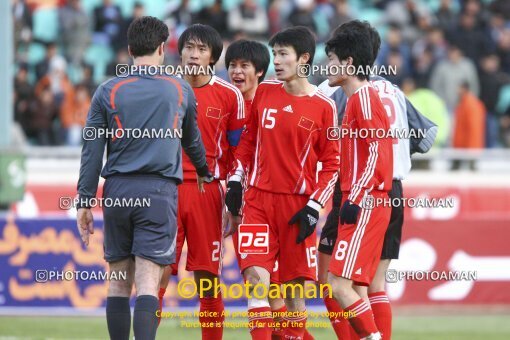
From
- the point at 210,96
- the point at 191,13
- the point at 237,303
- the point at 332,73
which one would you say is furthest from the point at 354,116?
the point at 191,13

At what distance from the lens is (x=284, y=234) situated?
9.19 metres

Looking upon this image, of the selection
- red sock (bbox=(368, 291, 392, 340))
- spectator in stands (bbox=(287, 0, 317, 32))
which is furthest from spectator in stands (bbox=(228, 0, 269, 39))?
red sock (bbox=(368, 291, 392, 340))

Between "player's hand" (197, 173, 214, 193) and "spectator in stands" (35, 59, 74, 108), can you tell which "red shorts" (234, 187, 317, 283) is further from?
"spectator in stands" (35, 59, 74, 108)

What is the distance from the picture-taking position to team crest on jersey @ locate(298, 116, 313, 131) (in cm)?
916

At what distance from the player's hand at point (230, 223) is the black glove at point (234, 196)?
168 mm

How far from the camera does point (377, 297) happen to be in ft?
30.7

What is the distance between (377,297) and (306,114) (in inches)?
61.8

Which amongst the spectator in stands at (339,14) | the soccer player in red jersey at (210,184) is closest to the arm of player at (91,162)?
the soccer player in red jersey at (210,184)

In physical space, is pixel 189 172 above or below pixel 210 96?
below

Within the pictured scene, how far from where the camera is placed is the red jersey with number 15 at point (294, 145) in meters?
9.16

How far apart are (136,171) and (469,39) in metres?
14.1

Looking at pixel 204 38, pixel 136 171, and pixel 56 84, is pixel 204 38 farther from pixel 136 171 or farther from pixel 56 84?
pixel 56 84

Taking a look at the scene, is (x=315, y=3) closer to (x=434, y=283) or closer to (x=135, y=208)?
(x=434, y=283)

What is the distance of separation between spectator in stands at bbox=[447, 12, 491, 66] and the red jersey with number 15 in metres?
12.5
